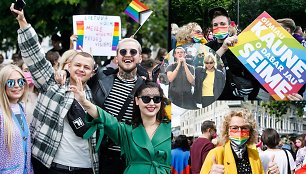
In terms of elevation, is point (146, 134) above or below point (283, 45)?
below

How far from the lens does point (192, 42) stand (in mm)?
5934

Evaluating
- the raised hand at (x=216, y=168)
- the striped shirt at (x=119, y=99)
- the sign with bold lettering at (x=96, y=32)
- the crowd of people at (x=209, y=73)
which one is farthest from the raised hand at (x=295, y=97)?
the sign with bold lettering at (x=96, y=32)

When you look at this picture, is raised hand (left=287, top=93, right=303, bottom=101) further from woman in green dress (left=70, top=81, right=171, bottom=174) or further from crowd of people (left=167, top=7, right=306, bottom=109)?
woman in green dress (left=70, top=81, right=171, bottom=174)

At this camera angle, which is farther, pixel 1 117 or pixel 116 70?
pixel 116 70

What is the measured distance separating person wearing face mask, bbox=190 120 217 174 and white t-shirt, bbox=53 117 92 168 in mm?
1050

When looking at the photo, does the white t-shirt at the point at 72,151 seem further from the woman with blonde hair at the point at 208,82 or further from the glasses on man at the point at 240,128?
the glasses on man at the point at 240,128

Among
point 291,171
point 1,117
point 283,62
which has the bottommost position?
point 291,171

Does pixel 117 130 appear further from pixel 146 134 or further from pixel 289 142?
pixel 289 142

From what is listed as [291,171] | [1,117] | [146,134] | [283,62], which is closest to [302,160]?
[291,171]

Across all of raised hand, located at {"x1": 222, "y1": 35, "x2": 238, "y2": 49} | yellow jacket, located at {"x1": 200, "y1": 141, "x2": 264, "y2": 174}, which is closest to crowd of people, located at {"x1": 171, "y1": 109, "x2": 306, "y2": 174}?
yellow jacket, located at {"x1": 200, "y1": 141, "x2": 264, "y2": 174}

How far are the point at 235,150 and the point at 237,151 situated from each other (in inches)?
0.7

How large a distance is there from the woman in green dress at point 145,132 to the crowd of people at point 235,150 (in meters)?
0.19

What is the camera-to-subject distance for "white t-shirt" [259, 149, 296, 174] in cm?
587

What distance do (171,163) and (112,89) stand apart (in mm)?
971
